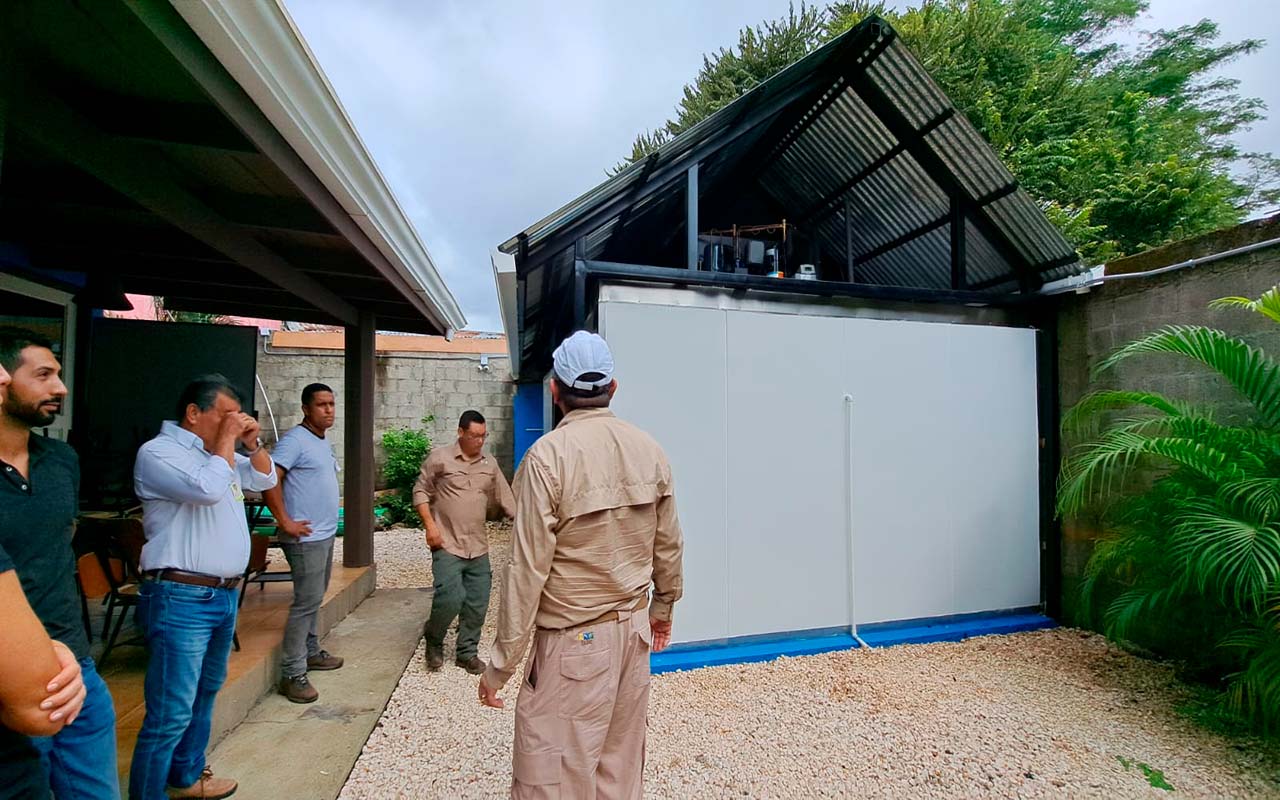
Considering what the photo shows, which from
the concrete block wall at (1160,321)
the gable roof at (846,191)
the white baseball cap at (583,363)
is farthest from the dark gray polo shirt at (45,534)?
the concrete block wall at (1160,321)

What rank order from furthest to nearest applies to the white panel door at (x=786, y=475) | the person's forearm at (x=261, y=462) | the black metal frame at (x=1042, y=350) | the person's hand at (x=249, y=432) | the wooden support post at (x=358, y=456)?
the wooden support post at (x=358, y=456), the black metal frame at (x=1042, y=350), the white panel door at (x=786, y=475), the person's forearm at (x=261, y=462), the person's hand at (x=249, y=432)

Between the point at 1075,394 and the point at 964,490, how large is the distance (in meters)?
1.13

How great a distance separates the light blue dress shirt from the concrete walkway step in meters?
0.99

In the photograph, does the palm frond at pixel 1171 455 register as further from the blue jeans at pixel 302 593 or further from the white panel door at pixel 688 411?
the blue jeans at pixel 302 593

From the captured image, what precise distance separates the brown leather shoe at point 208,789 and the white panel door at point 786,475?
106 inches

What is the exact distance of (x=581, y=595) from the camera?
180 cm

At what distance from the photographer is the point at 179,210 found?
2715 millimetres

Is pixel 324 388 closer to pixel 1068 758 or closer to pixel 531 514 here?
pixel 531 514

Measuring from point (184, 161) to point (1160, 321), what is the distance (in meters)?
5.63

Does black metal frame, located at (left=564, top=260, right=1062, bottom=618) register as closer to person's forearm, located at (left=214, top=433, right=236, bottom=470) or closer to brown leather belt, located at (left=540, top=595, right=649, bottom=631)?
person's forearm, located at (left=214, top=433, right=236, bottom=470)

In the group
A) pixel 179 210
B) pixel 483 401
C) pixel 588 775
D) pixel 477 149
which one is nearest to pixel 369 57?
pixel 483 401

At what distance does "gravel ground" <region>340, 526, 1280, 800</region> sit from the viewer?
2627mm

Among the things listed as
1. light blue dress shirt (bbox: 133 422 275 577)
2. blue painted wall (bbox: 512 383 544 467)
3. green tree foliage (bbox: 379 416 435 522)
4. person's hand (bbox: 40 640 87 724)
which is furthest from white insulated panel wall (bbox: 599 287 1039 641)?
green tree foliage (bbox: 379 416 435 522)

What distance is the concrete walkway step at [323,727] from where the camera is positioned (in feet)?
8.32
